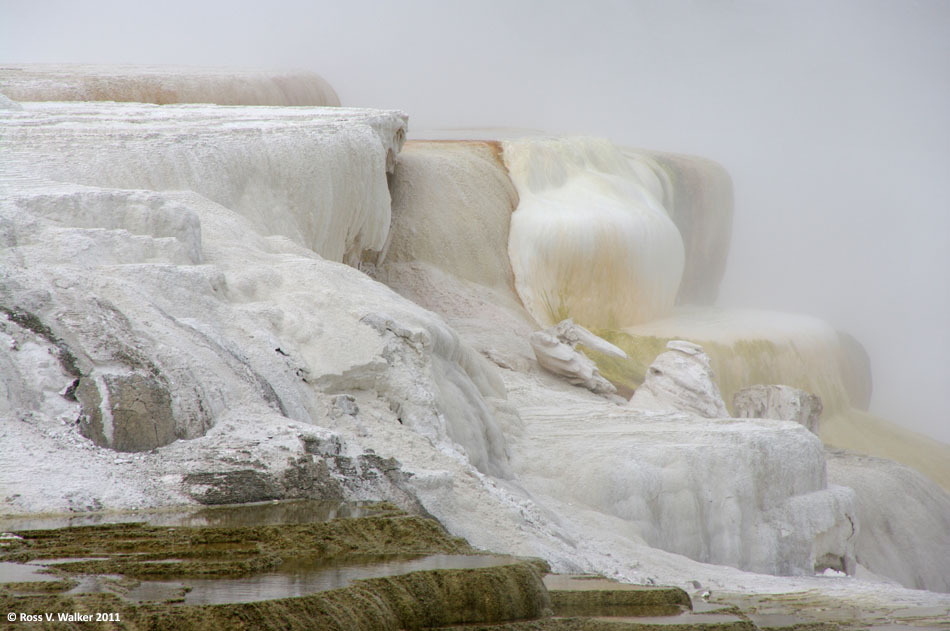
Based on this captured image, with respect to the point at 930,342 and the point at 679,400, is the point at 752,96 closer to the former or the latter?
the point at 930,342

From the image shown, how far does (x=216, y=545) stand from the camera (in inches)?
95.7

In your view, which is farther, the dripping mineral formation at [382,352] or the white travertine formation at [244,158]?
the white travertine formation at [244,158]

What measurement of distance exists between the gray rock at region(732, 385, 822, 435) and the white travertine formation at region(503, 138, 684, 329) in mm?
2757

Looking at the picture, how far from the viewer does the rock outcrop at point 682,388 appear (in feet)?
28.4

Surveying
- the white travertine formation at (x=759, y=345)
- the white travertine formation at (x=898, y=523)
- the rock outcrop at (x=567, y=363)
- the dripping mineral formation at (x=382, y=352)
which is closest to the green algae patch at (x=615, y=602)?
the dripping mineral formation at (x=382, y=352)

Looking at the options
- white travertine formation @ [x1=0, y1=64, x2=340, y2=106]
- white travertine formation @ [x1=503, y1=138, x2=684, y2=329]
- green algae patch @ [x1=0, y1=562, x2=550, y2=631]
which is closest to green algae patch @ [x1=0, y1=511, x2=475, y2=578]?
green algae patch @ [x1=0, y1=562, x2=550, y2=631]

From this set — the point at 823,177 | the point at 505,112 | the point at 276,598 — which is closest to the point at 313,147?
the point at 276,598

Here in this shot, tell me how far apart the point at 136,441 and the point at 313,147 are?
563cm

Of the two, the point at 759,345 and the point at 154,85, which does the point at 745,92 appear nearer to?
the point at 759,345

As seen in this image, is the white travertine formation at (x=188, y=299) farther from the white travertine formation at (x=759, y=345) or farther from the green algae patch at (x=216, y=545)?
the white travertine formation at (x=759, y=345)

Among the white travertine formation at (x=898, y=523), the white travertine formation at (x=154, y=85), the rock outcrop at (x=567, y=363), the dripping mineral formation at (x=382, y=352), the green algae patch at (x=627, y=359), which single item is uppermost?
the white travertine formation at (x=154, y=85)

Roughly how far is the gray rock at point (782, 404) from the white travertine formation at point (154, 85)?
287 inches

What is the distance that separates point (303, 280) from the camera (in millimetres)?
5203

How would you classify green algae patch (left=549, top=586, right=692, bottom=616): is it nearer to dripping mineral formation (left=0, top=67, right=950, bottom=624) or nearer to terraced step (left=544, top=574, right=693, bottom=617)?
terraced step (left=544, top=574, right=693, bottom=617)
